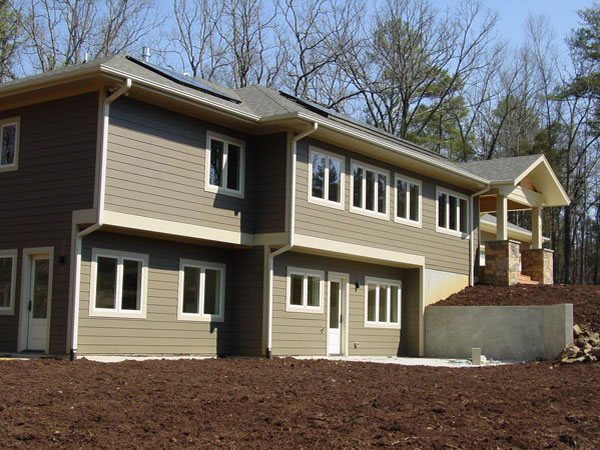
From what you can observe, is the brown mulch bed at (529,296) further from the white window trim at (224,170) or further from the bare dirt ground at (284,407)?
the bare dirt ground at (284,407)

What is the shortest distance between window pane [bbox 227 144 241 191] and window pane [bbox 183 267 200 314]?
1.95 meters

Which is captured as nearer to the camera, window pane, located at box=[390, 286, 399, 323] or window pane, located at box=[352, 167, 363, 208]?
window pane, located at box=[352, 167, 363, 208]

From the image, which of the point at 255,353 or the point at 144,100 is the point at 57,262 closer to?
the point at 144,100

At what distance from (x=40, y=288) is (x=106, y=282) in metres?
1.30

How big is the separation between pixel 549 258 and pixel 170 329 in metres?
14.2

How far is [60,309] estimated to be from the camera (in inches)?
535

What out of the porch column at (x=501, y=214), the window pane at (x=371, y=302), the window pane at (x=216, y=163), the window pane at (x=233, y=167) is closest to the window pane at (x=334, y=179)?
the window pane at (x=233, y=167)

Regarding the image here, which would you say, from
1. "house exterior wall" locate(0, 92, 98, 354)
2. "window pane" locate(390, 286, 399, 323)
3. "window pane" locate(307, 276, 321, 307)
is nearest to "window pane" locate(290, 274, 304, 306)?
"window pane" locate(307, 276, 321, 307)

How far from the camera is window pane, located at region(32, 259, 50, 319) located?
46.4ft

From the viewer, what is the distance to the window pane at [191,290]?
51.6ft

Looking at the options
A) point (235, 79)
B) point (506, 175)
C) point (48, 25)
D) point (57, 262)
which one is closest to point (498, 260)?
point (506, 175)

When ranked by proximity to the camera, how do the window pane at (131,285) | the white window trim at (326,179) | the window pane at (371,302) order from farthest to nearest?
the window pane at (371,302) < the white window trim at (326,179) < the window pane at (131,285)

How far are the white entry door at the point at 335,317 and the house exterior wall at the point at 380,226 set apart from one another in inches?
50.8

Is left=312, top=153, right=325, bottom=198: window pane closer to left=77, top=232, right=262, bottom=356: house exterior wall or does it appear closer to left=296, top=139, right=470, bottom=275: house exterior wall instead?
left=296, top=139, right=470, bottom=275: house exterior wall
